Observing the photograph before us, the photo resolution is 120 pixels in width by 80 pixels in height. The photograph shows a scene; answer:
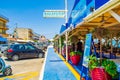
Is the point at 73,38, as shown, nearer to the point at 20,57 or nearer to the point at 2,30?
the point at 20,57

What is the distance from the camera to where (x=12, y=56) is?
72.5 ft

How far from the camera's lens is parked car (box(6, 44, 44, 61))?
2219 cm

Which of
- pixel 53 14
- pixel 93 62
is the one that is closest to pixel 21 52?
pixel 53 14

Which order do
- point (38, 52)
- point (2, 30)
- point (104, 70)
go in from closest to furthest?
point (104, 70), point (38, 52), point (2, 30)

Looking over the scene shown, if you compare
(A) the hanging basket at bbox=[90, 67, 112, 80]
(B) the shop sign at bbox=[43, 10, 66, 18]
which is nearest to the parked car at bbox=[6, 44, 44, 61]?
(B) the shop sign at bbox=[43, 10, 66, 18]

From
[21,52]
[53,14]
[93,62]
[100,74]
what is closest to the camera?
[100,74]

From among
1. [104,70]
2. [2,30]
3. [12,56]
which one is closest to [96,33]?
[104,70]

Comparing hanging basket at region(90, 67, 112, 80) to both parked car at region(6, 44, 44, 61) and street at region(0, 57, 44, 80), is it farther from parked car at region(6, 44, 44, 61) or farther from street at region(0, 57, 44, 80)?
parked car at region(6, 44, 44, 61)

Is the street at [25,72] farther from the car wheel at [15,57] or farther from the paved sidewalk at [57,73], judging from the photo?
the car wheel at [15,57]

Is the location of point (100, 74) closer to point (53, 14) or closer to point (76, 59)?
point (76, 59)

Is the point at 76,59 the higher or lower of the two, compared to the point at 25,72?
higher

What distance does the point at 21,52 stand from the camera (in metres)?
22.9

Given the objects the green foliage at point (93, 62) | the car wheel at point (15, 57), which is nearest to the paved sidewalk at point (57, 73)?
the green foliage at point (93, 62)

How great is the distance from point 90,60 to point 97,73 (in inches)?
29.1
